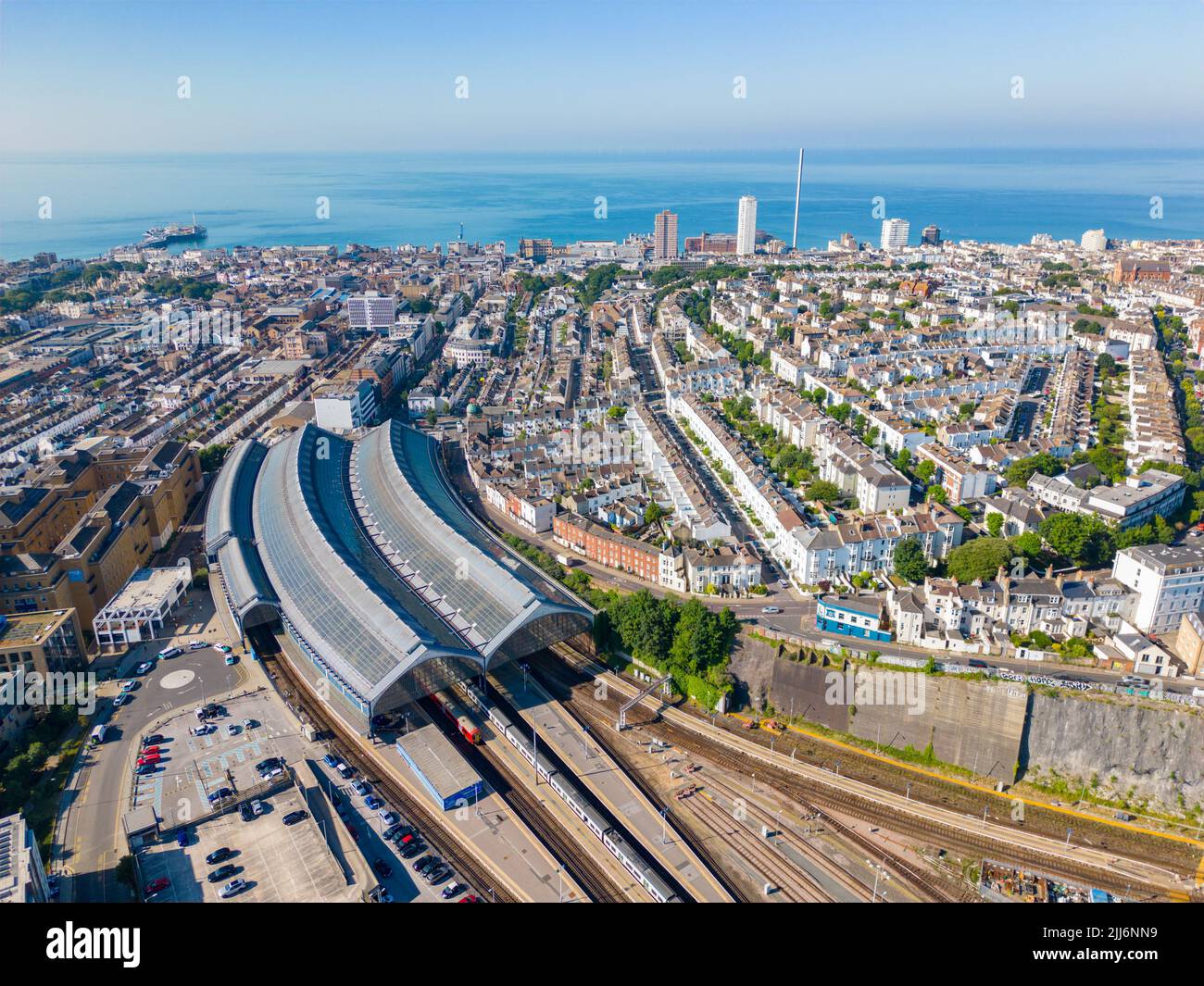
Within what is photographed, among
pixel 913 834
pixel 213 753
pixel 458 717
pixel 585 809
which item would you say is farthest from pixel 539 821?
pixel 913 834

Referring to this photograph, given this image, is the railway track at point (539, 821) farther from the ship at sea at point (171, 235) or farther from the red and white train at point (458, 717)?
the ship at sea at point (171, 235)

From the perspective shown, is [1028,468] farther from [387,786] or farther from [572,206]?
[572,206]

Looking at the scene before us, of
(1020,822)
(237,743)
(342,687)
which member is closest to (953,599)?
(1020,822)

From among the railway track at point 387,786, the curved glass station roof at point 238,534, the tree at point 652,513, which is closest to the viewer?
the railway track at point 387,786

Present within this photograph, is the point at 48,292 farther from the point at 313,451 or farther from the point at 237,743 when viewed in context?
the point at 237,743

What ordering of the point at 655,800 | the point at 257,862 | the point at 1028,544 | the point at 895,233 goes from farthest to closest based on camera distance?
the point at 895,233 < the point at 1028,544 < the point at 655,800 < the point at 257,862

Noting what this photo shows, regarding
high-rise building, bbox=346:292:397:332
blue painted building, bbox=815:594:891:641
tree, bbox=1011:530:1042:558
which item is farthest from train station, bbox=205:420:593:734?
high-rise building, bbox=346:292:397:332

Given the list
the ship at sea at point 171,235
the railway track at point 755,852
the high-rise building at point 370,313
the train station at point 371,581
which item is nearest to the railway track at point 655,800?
the railway track at point 755,852
